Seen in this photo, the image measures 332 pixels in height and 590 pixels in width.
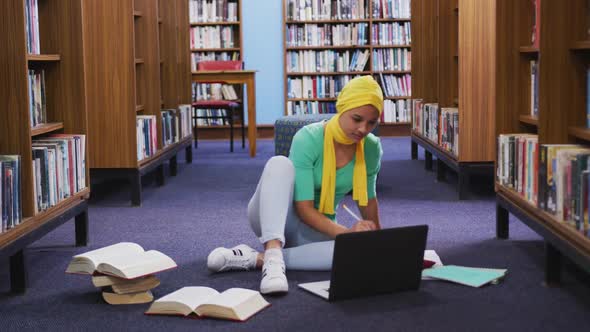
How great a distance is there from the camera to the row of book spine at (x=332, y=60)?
335 inches

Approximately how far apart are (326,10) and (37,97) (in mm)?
5466

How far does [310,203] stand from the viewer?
278 cm

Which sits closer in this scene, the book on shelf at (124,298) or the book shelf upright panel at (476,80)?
the book on shelf at (124,298)

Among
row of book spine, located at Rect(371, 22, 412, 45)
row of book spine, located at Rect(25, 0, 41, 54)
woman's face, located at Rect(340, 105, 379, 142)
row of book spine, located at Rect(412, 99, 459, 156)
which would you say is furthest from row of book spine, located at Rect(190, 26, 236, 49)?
woman's face, located at Rect(340, 105, 379, 142)

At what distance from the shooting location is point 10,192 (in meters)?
2.66

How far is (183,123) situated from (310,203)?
12.2 ft

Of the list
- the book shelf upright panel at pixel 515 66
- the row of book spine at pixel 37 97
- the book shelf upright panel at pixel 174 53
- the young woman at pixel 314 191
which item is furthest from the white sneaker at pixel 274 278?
the book shelf upright panel at pixel 174 53

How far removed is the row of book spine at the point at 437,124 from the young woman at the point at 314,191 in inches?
73.0

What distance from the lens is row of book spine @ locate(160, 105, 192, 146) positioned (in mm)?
5566

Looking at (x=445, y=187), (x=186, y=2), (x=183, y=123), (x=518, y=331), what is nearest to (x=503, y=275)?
(x=518, y=331)

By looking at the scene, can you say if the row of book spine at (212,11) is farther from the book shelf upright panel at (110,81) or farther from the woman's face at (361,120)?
the woman's face at (361,120)

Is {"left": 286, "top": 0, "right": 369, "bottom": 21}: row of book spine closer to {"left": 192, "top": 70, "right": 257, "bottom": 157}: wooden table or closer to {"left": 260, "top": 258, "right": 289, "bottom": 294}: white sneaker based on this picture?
{"left": 192, "top": 70, "right": 257, "bottom": 157}: wooden table

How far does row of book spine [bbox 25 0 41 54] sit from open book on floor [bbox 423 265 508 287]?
1762 mm

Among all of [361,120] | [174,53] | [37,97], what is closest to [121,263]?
[361,120]
